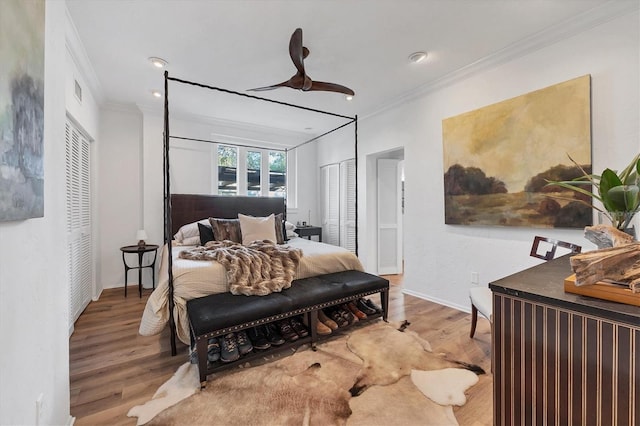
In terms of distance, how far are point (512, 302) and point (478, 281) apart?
220 centimetres

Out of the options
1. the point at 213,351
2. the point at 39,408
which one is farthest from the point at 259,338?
the point at 39,408

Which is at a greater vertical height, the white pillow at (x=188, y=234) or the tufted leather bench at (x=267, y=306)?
the white pillow at (x=188, y=234)

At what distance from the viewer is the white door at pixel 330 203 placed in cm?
518

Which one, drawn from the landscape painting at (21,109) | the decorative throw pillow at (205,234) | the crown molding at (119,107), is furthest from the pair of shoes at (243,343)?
the crown molding at (119,107)

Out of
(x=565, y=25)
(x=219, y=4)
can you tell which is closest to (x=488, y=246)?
(x=565, y=25)

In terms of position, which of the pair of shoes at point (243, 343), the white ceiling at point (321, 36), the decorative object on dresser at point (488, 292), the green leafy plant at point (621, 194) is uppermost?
the white ceiling at point (321, 36)

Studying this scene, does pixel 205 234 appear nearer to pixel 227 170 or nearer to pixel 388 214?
pixel 227 170

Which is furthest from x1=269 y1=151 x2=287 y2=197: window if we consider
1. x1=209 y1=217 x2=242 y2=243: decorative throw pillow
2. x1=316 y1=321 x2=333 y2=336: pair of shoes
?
x1=316 y1=321 x2=333 y2=336: pair of shoes

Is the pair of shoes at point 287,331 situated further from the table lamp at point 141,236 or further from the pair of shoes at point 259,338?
the table lamp at point 141,236

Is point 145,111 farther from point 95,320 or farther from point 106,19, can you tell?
point 95,320

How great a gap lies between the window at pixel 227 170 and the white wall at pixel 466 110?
7.43 feet

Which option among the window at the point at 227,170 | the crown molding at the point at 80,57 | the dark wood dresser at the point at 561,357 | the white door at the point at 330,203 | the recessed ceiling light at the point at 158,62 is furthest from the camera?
the white door at the point at 330,203

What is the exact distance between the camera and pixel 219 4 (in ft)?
6.48

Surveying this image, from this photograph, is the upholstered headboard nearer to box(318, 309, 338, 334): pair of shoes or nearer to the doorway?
the doorway
